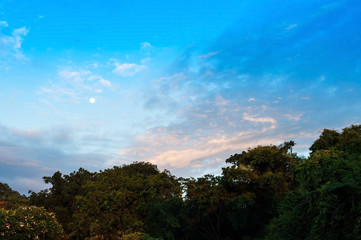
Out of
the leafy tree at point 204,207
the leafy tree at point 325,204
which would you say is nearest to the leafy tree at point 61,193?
the leafy tree at point 204,207

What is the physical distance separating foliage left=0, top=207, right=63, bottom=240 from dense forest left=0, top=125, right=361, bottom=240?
0.17 feet

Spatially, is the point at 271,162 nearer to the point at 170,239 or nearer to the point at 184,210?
the point at 184,210

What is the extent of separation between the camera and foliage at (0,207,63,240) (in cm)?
1560

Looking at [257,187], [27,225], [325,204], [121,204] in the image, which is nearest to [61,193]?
[121,204]

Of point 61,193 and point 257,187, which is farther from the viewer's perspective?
point 61,193

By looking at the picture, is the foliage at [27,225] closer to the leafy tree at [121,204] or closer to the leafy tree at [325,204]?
the leafy tree at [121,204]

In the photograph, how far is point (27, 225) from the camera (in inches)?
642

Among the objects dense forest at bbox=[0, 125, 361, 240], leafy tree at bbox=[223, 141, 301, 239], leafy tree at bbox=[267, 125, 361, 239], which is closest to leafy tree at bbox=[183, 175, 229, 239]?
dense forest at bbox=[0, 125, 361, 240]

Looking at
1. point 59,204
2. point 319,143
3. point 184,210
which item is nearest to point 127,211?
point 184,210

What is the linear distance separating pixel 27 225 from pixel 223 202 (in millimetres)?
17853

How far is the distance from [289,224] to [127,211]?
41.2ft

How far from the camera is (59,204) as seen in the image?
33.5m

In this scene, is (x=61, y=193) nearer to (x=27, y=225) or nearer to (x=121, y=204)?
(x=121, y=204)

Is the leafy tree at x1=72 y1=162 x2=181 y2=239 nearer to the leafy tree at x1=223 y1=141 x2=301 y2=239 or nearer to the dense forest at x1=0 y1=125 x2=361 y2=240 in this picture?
the dense forest at x1=0 y1=125 x2=361 y2=240
